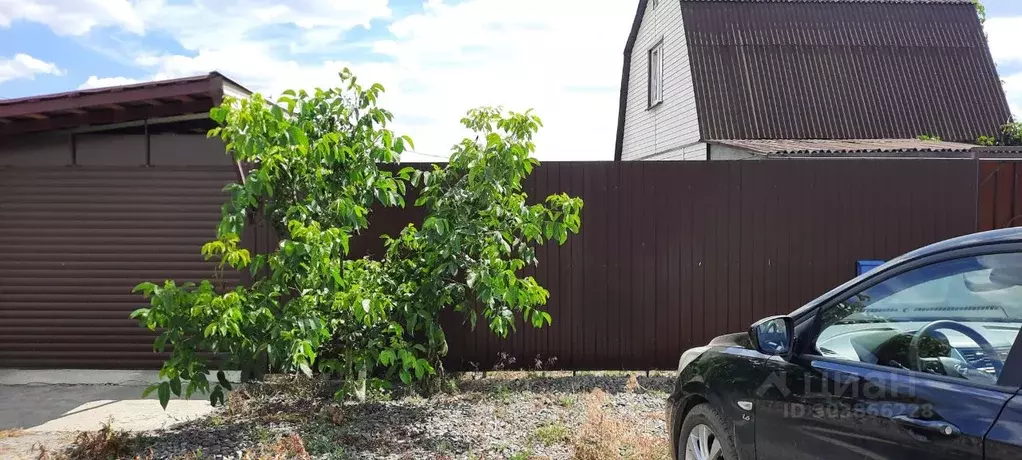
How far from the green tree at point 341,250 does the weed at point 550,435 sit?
2.68ft

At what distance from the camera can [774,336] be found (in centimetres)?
317

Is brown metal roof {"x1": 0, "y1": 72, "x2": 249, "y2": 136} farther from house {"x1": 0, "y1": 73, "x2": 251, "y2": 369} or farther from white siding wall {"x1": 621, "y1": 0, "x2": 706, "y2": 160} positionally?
white siding wall {"x1": 621, "y1": 0, "x2": 706, "y2": 160}

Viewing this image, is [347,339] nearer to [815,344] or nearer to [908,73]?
[815,344]

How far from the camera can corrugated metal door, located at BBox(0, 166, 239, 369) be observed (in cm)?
678

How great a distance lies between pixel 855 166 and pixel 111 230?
688 cm

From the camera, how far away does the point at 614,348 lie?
6.88 m

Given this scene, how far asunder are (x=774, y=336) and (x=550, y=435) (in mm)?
2356

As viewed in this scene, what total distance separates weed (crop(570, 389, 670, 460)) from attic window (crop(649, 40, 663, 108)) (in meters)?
12.9

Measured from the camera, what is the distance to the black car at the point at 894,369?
2.26 metres

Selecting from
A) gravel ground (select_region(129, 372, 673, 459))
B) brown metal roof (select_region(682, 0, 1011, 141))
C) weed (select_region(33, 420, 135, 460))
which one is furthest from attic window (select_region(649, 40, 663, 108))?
weed (select_region(33, 420, 135, 460))

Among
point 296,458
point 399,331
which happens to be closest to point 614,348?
point 399,331

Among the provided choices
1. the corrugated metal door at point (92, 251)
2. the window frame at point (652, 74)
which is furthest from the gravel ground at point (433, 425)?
the window frame at point (652, 74)

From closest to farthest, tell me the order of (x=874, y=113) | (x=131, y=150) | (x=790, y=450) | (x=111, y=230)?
(x=790, y=450)
(x=111, y=230)
(x=131, y=150)
(x=874, y=113)

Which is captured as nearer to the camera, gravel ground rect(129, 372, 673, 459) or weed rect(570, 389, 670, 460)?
weed rect(570, 389, 670, 460)
